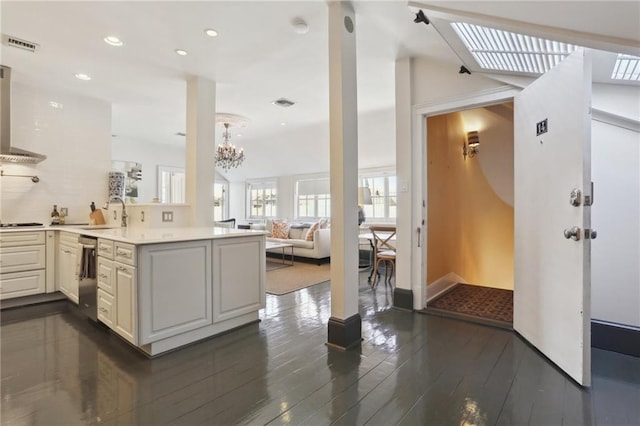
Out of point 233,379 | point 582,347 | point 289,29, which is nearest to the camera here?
point 582,347

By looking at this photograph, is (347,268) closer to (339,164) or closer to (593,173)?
(339,164)

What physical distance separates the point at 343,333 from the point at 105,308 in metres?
2.01

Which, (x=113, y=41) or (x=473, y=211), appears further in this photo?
(x=473, y=211)

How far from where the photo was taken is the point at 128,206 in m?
3.88

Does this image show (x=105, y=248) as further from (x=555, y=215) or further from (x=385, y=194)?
(x=385, y=194)

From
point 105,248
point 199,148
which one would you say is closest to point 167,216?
point 199,148

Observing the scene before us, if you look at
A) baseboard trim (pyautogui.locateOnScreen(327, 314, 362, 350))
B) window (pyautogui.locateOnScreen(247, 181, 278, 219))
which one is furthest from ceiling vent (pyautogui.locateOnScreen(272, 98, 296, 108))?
window (pyautogui.locateOnScreen(247, 181, 278, 219))

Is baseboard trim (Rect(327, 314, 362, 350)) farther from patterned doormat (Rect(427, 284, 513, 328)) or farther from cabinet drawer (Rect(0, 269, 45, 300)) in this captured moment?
cabinet drawer (Rect(0, 269, 45, 300))

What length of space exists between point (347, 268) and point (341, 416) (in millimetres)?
1079

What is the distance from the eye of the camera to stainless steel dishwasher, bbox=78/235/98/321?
9.07ft

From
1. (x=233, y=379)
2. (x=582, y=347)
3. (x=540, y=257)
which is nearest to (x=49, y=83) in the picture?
(x=233, y=379)

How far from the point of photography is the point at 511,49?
7.32 ft

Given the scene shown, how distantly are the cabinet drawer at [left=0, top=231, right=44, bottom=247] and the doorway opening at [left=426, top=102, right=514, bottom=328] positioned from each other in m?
4.62

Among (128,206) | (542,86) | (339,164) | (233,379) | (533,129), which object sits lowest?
(233,379)
